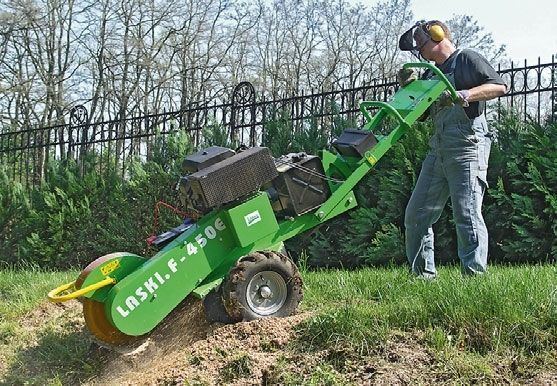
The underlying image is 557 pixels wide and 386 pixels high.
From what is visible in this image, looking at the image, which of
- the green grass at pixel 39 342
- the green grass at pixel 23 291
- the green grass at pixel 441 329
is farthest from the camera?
the green grass at pixel 23 291

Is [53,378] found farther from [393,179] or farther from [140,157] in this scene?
[140,157]

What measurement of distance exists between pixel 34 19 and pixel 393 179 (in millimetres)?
17730

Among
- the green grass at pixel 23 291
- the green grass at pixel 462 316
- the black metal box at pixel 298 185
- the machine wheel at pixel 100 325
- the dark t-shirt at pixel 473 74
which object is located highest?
the dark t-shirt at pixel 473 74

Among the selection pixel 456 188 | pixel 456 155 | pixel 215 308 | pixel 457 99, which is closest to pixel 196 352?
pixel 215 308

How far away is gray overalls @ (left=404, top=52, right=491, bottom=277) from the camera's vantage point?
4.55 metres

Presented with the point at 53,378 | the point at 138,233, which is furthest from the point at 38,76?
the point at 53,378

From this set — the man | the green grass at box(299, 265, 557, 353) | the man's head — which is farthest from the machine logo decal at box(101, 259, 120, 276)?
the man's head

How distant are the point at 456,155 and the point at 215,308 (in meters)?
1.91

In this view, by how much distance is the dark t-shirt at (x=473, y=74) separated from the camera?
15.0ft

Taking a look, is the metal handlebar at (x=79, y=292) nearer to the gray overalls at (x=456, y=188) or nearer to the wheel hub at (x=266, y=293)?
the wheel hub at (x=266, y=293)

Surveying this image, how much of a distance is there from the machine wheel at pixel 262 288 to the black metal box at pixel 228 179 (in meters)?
0.40

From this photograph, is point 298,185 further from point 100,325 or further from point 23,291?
point 23,291

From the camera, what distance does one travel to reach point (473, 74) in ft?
15.1

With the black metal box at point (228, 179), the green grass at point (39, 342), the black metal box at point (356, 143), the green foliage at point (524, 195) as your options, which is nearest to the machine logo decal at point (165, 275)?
the black metal box at point (228, 179)
